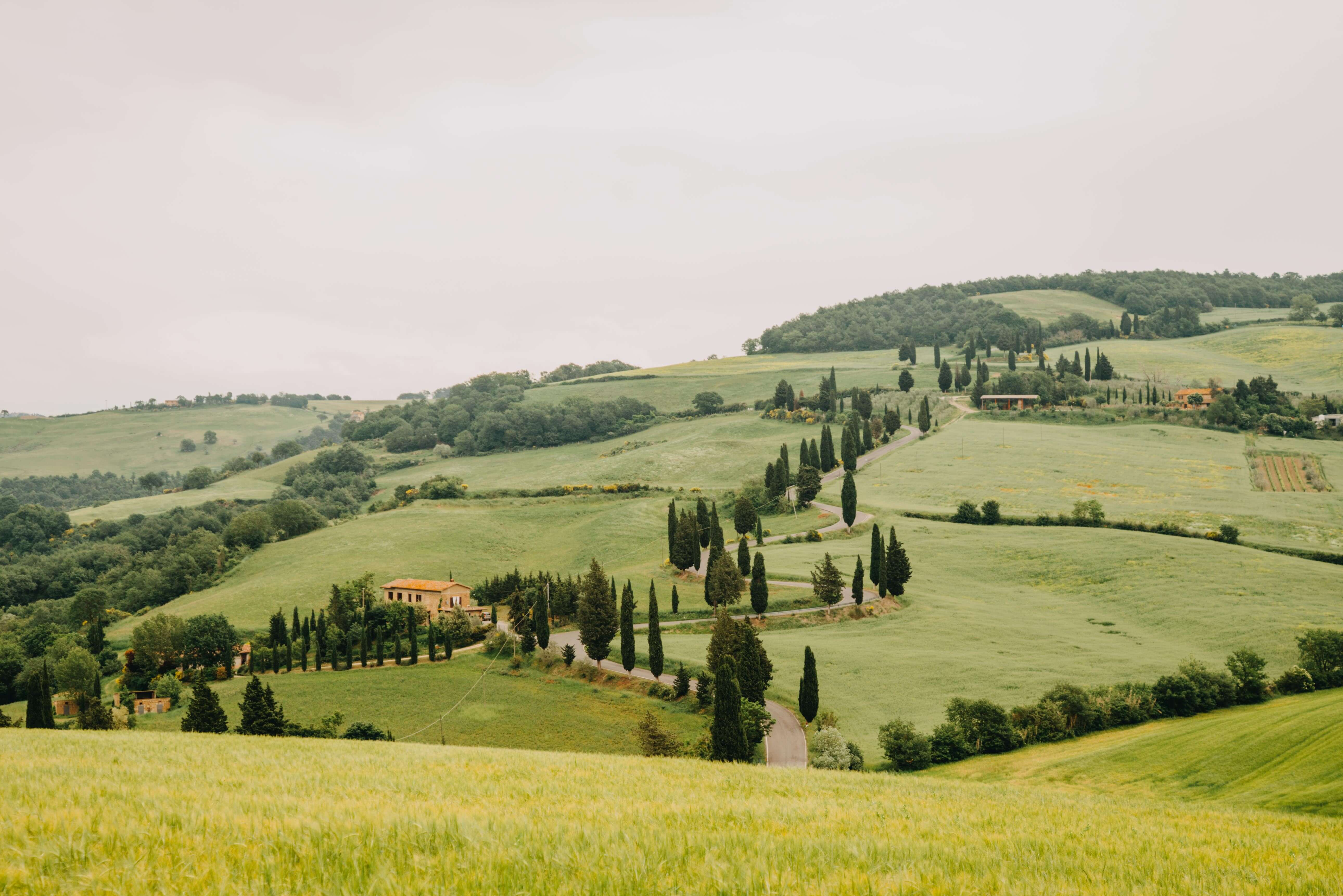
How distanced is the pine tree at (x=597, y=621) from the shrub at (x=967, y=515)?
180 ft

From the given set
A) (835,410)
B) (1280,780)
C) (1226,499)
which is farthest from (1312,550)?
(835,410)

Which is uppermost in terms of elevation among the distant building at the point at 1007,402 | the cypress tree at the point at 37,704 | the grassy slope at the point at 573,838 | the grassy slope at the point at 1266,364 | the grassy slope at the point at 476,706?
the grassy slope at the point at 1266,364

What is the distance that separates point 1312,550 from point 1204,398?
8381 centimetres

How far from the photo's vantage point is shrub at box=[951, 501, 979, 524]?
106 meters

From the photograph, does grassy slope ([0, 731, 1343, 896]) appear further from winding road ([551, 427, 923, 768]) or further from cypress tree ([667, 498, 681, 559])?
cypress tree ([667, 498, 681, 559])

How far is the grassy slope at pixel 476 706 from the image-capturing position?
5494 centimetres

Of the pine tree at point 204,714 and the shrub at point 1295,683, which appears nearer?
the pine tree at point 204,714

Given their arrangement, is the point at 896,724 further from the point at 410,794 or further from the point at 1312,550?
the point at 1312,550

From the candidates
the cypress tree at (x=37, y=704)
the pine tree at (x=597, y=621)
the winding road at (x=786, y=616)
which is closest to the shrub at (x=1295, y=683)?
the winding road at (x=786, y=616)

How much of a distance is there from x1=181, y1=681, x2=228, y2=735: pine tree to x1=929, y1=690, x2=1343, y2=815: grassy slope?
1607 inches

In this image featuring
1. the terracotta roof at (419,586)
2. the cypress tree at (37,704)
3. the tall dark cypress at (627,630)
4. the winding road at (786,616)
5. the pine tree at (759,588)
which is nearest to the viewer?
the cypress tree at (37,704)

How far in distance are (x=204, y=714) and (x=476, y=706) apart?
21996mm

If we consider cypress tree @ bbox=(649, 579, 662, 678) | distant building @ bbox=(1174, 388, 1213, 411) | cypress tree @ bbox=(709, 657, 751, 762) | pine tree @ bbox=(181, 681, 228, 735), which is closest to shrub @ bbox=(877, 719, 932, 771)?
cypress tree @ bbox=(709, 657, 751, 762)

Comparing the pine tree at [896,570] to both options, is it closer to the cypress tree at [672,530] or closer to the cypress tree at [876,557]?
the cypress tree at [876,557]
